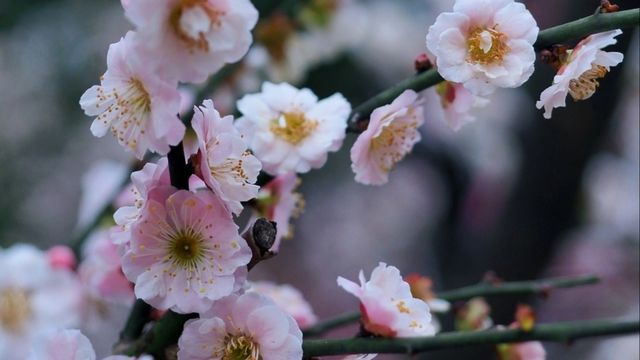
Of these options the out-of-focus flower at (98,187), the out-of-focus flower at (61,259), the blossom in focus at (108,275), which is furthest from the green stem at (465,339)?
the out-of-focus flower at (98,187)

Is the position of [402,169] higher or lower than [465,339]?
higher

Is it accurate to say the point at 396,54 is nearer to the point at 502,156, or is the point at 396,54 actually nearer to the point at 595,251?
the point at 502,156

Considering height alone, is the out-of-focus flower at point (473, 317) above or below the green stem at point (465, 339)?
above

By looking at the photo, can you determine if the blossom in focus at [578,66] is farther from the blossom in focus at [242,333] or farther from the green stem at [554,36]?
the blossom in focus at [242,333]

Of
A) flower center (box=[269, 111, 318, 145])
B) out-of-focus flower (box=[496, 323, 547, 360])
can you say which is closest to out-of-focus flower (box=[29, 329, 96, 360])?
flower center (box=[269, 111, 318, 145])

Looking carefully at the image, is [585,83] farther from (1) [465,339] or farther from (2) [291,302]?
(2) [291,302]

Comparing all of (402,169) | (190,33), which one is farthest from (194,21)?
(402,169)

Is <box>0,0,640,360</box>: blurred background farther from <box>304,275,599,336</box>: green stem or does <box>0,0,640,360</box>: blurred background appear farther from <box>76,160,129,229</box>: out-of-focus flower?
<box>304,275,599,336</box>: green stem
